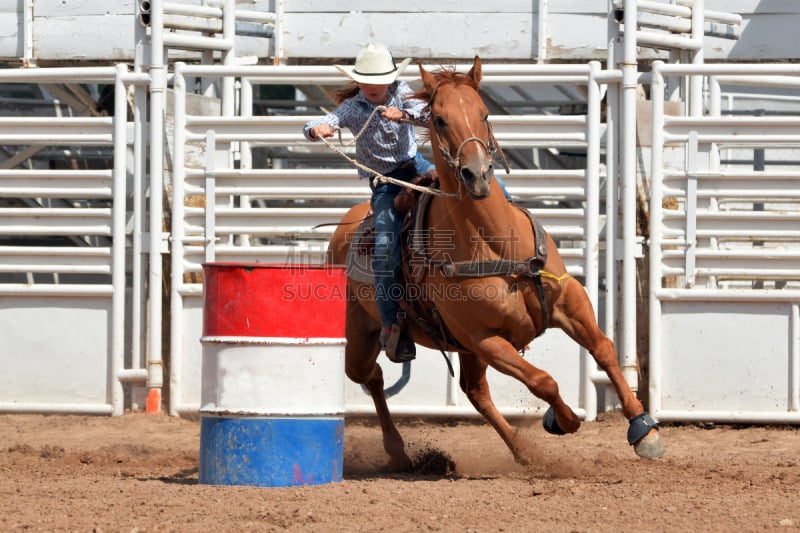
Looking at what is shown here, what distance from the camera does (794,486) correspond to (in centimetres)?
565

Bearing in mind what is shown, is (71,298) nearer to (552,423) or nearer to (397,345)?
(397,345)

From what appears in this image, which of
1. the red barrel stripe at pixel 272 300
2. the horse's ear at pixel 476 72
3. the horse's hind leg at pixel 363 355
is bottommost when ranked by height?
the horse's hind leg at pixel 363 355

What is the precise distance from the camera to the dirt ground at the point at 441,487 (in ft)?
15.6

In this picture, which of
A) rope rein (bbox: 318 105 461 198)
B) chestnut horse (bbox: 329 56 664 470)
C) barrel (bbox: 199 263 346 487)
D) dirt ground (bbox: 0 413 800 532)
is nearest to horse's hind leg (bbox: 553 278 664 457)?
chestnut horse (bbox: 329 56 664 470)

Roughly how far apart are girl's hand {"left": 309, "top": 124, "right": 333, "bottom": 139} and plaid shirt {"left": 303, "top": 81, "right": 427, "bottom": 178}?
215 mm

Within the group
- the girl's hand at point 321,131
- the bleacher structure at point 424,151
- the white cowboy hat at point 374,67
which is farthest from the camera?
the bleacher structure at point 424,151

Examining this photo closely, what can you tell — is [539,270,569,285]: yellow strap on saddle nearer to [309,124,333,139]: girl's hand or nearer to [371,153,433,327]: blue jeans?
[371,153,433,327]: blue jeans

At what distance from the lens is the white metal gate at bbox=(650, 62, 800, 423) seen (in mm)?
8383

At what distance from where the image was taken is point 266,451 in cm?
577

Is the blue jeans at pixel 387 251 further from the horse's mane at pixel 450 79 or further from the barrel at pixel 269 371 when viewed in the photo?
the barrel at pixel 269 371

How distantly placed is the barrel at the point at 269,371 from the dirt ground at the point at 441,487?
0.62 ft

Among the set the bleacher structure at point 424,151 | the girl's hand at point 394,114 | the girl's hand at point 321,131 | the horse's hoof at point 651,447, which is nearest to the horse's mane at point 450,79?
the girl's hand at point 394,114

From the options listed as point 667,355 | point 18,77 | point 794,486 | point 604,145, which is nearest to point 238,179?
point 18,77

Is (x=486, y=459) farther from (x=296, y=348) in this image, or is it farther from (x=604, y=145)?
(x=604, y=145)
